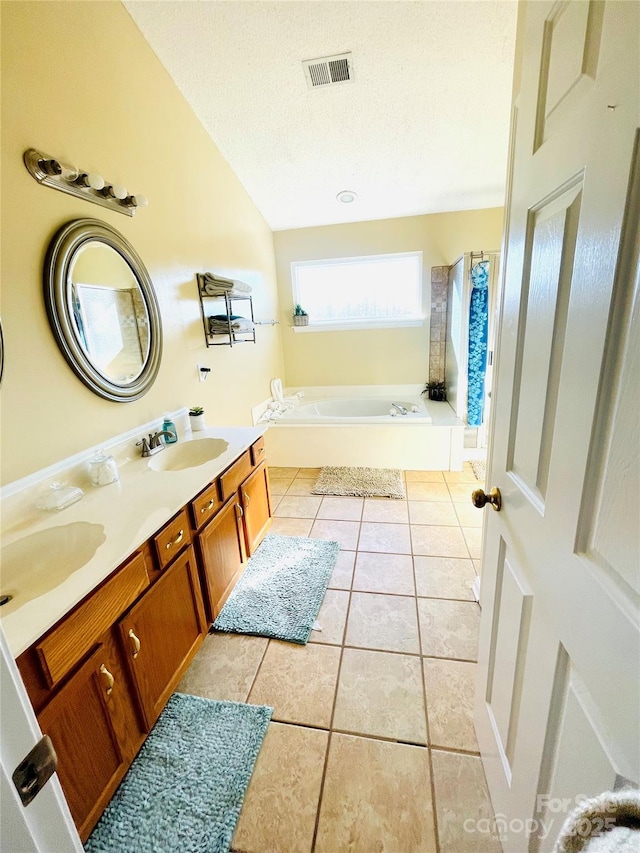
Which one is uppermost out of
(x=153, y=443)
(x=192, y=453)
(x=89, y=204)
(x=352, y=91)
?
(x=352, y=91)

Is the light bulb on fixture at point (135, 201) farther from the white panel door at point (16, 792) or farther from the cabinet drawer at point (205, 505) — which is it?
the white panel door at point (16, 792)

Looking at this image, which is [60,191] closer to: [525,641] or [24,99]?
[24,99]

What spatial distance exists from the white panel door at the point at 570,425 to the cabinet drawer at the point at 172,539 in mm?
1109

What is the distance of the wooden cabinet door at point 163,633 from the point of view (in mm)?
1126

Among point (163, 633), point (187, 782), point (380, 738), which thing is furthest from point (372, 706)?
point (163, 633)

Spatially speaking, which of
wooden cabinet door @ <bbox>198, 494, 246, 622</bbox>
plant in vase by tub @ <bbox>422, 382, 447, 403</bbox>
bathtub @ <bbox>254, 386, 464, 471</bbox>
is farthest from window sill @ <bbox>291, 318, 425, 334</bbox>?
wooden cabinet door @ <bbox>198, 494, 246, 622</bbox>

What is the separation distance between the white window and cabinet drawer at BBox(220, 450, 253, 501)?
2647mm

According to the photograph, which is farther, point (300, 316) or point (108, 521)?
point (300, 316)

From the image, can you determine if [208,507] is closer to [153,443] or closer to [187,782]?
[153,443]

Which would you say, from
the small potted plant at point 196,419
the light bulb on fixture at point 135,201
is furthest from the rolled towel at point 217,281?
the small potted plant at point 196,419

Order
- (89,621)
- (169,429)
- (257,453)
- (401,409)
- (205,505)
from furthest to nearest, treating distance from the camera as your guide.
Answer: (401,409), (257,453), (169,429), (205,505), (89,621)

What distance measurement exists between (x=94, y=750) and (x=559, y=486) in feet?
4.55

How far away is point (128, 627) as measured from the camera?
3.54ft

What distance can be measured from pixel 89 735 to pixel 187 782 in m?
0.41
